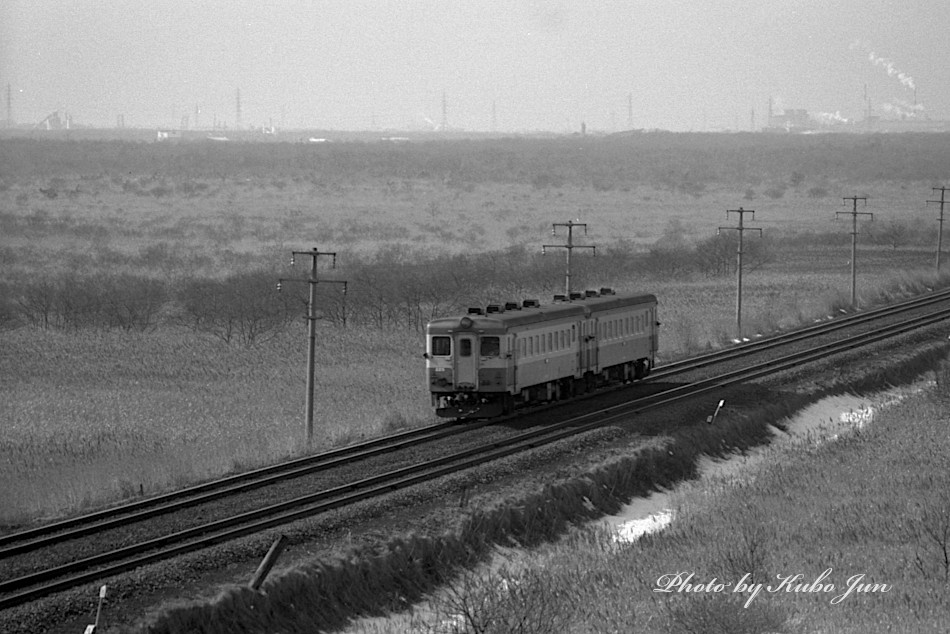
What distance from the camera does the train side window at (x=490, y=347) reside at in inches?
1154

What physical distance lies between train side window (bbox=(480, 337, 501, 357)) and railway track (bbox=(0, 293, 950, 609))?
166cm

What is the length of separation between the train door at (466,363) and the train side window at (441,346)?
0.82ft

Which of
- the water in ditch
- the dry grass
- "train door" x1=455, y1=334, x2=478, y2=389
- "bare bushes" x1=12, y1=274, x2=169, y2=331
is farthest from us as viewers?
"bare bushes" x1=12, y1=274, x2=169, y2=331

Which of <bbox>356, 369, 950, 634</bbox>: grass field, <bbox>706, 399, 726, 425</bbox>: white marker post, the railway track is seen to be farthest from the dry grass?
<bbox>356, 369, 950, 634</bbox>: grass field

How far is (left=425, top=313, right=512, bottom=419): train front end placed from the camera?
29.4 metres

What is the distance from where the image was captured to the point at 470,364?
29500mm

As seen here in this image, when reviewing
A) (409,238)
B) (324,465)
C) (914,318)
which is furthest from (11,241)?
(324,465)

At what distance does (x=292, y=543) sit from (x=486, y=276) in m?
46.9

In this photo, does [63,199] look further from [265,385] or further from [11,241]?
[265,385]

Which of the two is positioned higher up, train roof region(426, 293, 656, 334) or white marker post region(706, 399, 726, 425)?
train roof region(426, 293, 656, 334)

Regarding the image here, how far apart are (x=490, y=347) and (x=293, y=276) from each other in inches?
1463

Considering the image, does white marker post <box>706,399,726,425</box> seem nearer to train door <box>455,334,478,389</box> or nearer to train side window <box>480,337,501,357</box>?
train side window <box>480,337,501,357</box>

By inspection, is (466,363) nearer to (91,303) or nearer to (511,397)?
(511,397)

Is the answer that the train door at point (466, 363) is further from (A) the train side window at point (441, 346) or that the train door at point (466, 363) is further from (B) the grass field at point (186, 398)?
(B) the grass field at point (186, 398)
